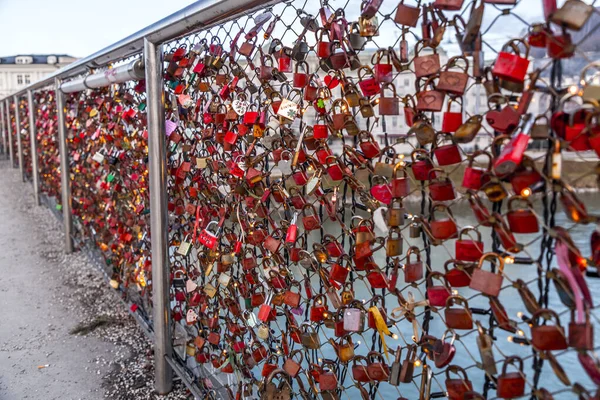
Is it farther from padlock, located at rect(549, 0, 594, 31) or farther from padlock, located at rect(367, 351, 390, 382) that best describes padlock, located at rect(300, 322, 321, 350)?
padlock, located at rect(549, 0, 594, 31)

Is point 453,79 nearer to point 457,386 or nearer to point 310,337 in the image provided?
point 457,386

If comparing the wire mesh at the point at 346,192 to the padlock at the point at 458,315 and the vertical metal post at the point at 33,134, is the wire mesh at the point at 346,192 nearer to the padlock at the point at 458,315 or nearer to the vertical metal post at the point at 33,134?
the padlock at the point at 458,315

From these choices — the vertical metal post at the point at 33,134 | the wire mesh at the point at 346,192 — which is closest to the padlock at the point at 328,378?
the wire mesh at the point at 346,192

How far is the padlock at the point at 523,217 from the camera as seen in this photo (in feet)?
2.41

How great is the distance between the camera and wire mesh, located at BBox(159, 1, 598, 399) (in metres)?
0.75

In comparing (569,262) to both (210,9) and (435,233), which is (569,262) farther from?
(210,9)

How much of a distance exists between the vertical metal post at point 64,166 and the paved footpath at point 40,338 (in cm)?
22

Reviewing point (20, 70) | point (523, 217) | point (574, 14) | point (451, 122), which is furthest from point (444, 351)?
point (20, 70)

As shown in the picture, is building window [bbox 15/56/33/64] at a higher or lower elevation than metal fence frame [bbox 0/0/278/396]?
higher

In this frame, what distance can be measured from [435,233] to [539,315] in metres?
0.20

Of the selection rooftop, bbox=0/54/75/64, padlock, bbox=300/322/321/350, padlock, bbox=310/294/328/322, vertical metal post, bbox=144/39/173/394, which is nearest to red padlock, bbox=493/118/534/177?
padlock, bbox=310/294/328/322

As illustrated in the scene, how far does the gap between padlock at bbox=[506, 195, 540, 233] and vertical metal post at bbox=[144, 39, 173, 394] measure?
4.52ft

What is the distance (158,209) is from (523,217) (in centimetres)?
143

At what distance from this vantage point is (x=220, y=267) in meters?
1.63
